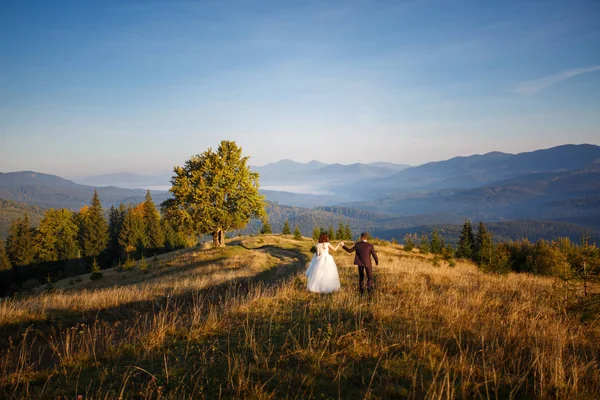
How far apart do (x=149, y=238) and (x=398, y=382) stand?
79.6 m

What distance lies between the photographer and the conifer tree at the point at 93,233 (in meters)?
66.4

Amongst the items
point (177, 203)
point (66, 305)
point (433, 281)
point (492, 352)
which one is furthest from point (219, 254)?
point (492, 352)

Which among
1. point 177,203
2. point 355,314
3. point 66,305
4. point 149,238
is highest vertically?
point 177,203

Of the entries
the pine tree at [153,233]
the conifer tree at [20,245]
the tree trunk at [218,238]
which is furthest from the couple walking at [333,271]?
the pine tree at [153,233]

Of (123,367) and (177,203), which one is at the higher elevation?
(177,203)

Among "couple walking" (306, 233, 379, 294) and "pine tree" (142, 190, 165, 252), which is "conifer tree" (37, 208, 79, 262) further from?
"couple walking" (306, 233, 379, 294)

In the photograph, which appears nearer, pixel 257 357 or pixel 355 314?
pixel 257 357

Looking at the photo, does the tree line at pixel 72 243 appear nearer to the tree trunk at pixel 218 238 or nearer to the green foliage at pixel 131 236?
the green foliage at pixel 131 236

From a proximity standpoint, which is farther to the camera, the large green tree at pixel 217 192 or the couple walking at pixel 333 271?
the large green tree at pixel 217 192

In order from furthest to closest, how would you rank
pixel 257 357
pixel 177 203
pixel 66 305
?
pixel 177 203
pixel 66 305
pixel 257 357

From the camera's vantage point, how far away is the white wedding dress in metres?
13.2

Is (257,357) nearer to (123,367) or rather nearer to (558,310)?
Result: (123,367)

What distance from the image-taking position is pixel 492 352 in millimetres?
5984

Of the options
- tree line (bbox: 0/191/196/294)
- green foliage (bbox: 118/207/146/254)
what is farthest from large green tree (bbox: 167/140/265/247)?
green foliage (bbox: 118/207/146/254)
